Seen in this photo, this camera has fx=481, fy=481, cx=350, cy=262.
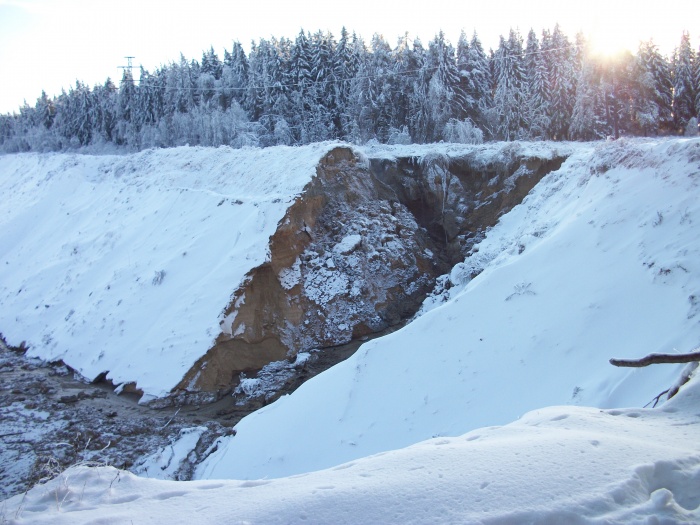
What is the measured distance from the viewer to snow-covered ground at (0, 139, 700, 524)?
10.3 feet

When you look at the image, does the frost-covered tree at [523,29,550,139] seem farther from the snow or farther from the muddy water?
the snow

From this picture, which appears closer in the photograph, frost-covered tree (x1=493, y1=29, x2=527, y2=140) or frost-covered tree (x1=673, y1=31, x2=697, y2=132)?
frost-covered tree (x1=673, y1=31, x2=697, y2=132)

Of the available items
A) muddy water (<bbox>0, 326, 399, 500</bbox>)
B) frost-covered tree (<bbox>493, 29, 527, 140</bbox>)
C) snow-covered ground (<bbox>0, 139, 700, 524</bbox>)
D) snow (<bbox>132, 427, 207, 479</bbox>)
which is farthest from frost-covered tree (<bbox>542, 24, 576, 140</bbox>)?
snow (<bbox>132, 427, 207, 479</bbox>)

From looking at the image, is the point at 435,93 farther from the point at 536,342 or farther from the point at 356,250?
the point at 536,342

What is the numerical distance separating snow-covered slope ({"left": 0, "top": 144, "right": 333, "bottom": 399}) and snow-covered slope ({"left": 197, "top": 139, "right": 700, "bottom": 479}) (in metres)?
5.12

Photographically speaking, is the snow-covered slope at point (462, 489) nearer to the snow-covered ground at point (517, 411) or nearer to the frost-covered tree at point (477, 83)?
the snow-covered ground at point (517, 411)

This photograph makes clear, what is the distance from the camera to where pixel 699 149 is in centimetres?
956

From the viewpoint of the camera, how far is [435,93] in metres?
32.5

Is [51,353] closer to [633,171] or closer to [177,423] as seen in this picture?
[177,423]

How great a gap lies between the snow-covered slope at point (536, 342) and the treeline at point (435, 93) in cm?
2088

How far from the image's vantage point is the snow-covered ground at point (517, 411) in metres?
3.12

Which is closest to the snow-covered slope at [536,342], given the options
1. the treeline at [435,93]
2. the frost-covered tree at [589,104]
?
the treeline at [435,93]

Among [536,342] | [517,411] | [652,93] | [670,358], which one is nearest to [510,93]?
[652,93]

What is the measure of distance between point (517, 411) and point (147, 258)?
1532cm
